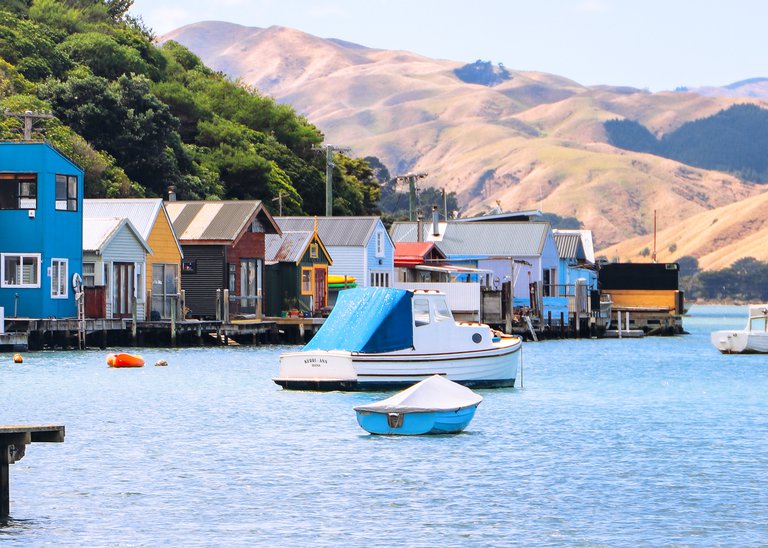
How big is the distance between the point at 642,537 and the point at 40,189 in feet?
157

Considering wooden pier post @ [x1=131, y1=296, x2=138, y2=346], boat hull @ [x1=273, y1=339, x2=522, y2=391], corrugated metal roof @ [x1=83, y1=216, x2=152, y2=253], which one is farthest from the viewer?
corrugated metal roof @ [x1=83, y1=216, x2=152, y2=253]

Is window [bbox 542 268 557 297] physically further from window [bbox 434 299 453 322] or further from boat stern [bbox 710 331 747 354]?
window [bbox 434 299 453 322]

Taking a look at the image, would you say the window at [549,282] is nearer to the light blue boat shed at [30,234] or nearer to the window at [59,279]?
the window at [59,279]

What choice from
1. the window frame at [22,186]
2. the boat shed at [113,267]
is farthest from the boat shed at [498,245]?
the window frame at [22,186]

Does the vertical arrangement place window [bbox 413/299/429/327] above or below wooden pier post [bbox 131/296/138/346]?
above

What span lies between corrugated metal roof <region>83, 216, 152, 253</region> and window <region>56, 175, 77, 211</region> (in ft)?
8.17

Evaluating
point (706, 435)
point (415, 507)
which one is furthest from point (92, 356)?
point (415, 507)

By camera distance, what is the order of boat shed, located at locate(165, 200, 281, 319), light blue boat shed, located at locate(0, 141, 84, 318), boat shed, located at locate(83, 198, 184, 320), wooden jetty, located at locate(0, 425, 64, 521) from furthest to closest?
boat shed, located at locate(165, 200, 281, 319) → boat shed, located at locate(83, 198, 184, 320) → light blue boat shed, located at locate(0, 141, 84, 318) → wooden jetty, located at locate(0, 425, 64, 521)

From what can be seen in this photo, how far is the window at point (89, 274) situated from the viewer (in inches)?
2795

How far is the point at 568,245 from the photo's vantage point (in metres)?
124

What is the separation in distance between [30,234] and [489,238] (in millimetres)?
49113

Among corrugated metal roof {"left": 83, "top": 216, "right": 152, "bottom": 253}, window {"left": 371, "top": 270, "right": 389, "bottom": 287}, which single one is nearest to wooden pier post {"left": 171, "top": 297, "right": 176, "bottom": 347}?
corrugated metal roof {"left": 83, "top": 216, "right": 152, "bottom": 253}

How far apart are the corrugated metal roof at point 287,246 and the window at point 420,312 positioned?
36.5 meters

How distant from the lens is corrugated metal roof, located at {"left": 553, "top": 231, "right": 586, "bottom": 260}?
12188cm
